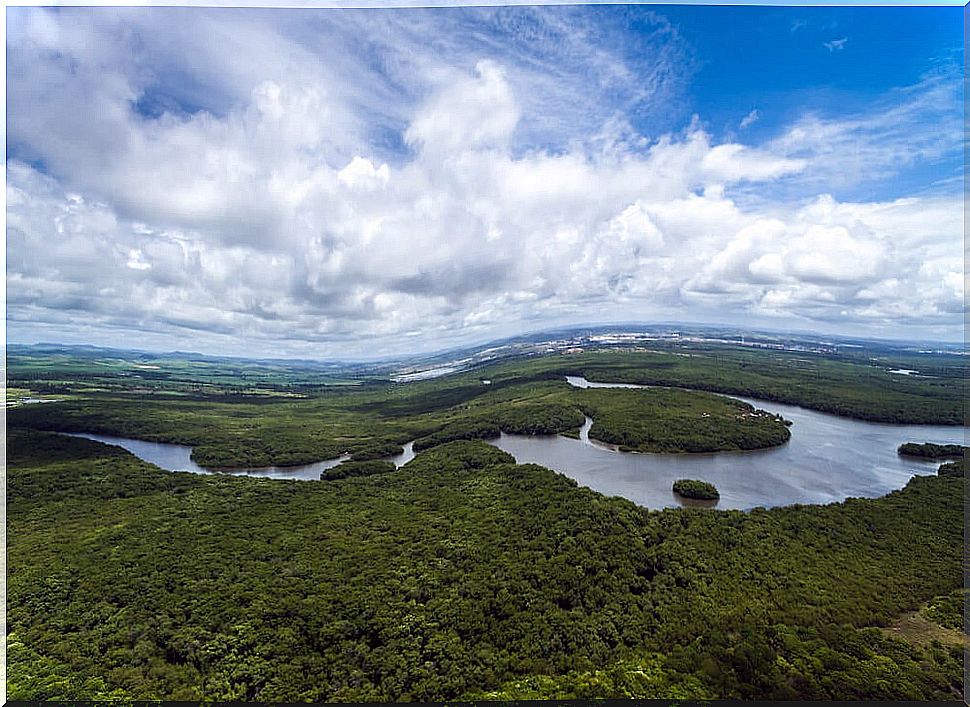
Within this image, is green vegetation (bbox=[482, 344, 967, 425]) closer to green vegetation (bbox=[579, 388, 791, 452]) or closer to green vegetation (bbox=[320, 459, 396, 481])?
green vegetation (bbox=[579, 388, 791, 452])

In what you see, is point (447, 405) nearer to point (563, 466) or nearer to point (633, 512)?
point (563, 466)

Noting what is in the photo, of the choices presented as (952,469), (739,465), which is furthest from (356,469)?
(952,469)

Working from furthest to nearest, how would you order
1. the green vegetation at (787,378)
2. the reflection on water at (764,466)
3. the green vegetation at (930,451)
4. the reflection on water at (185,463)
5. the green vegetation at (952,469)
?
the green vegetation at (787,378) < the green vegetation at (930,451) < the reflection on water at (185,463) < the green vegetation at (952,469) < the reflection on water at (764,466)

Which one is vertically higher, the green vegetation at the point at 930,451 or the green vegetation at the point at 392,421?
the green vegetation at the point at 392,421

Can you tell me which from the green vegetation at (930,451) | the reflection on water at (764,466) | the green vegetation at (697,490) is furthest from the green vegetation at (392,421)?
the green vegetation at (697,490)

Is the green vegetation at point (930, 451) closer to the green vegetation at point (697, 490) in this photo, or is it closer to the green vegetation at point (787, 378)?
the green vegetation at point (787, 378)

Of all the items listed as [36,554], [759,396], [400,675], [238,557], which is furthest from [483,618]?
[759,396]
